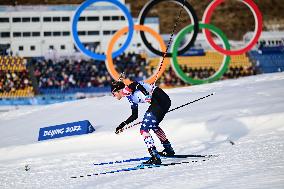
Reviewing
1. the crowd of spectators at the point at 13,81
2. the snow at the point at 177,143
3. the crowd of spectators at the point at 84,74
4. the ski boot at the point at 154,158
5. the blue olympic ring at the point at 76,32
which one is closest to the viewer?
the snow at the point at 177,143

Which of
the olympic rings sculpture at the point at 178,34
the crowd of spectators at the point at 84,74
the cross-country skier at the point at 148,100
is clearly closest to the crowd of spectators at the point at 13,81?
the crowd of spectators at the point at 84,74

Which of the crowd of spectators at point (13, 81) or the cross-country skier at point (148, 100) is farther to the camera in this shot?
the crowd of spectators at point (13, 81)

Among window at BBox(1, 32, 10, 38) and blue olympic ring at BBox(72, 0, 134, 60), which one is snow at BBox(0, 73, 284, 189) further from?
window at BBox(1, 32, 10, 38)

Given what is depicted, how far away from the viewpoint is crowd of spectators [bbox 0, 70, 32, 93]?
36781 millimetres

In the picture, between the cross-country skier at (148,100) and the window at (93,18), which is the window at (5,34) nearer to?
the window at (93,18)

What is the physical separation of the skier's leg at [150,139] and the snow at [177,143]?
0.45m

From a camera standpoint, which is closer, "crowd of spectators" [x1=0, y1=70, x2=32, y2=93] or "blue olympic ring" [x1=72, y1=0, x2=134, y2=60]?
"blue olympic ring" [x1=72, y1=0, x2=134, y2=60]

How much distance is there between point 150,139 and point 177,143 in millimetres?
3300

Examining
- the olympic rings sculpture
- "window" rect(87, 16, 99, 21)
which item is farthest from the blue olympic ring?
"window" rect(87, 16, 99, 21)

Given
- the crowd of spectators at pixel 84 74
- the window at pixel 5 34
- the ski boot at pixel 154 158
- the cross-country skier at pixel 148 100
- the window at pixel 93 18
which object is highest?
the cross-country skier at pixel 148 100

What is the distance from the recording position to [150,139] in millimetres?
8953

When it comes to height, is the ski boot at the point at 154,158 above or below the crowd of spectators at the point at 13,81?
above

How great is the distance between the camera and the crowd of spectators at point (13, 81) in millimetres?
36781

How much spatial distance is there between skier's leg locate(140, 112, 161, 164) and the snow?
448mm
